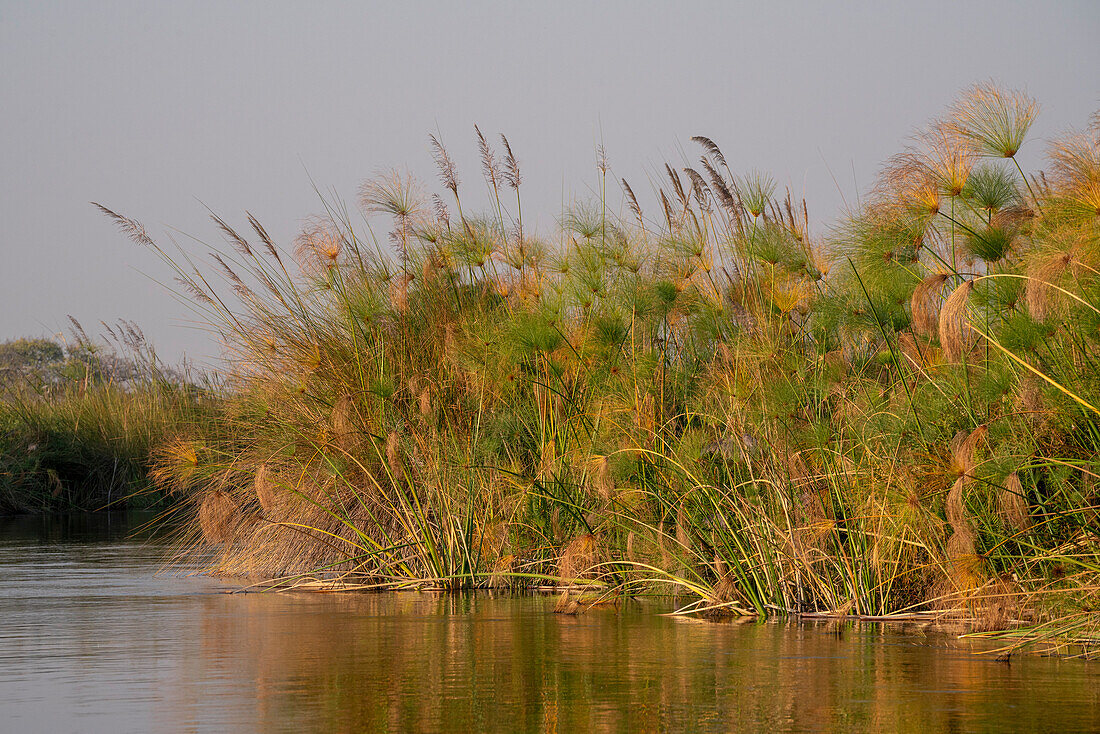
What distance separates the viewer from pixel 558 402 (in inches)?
311

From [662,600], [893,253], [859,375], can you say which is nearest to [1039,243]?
[893,253]

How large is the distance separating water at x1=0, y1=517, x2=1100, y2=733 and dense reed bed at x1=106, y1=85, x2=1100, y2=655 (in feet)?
1.56

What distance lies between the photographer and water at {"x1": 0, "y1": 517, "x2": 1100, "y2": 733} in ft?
12.8

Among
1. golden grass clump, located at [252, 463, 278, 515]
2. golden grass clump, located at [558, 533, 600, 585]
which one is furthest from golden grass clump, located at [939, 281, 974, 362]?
golden grass clump, located at [252, 463, 278, 515]

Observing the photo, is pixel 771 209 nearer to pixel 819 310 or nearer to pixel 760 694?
pixel 819 310

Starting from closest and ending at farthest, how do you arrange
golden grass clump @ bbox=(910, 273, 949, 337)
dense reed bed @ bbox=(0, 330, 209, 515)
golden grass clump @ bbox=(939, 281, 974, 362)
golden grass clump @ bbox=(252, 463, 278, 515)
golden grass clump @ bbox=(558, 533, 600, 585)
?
golden grass clump @ bbox=(939, 281, 974, 362), golden grass clump @ bbox=(910, 273, 949, 337), golden grass clump @ bbox=(558, 533, 600, 585), golden grass clump @ bbox=(252, 463, 278, 515), dense reed bed @ bbox=(0, 330, 209, 515)

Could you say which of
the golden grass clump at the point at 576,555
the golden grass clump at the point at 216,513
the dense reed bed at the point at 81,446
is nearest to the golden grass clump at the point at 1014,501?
the golden grass clump at the point at 576,555

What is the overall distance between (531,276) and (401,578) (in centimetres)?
233

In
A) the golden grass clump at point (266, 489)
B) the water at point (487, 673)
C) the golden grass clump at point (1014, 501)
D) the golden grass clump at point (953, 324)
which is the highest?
the golden grass clump at point (953, 324)

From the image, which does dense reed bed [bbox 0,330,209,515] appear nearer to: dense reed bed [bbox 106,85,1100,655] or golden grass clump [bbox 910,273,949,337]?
dense reed bed [bbox 106,85,1100,655]

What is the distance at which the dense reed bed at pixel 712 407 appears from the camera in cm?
530

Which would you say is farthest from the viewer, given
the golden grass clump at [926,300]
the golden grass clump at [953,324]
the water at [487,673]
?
the golden grass clump at [926,300]

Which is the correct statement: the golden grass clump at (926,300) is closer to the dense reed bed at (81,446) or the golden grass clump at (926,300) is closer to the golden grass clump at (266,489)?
the golden grass clump at (266,489)

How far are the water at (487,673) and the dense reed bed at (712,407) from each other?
0.47m
